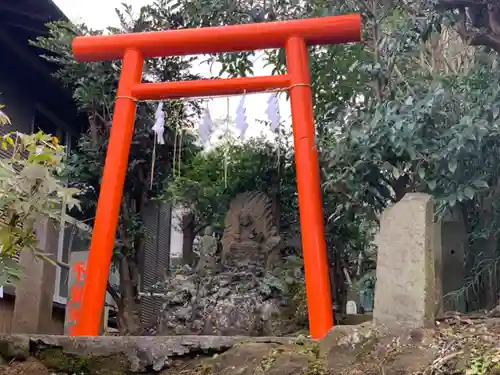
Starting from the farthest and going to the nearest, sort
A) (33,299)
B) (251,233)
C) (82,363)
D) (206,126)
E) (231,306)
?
(251,233), (206,126), (231,306), (33,299), (82,363)

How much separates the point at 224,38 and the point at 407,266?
12.3ft

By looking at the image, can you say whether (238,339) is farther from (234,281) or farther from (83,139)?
(83,139)

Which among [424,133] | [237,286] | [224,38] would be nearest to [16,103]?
[224,38]

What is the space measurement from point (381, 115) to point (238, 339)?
8.04 feet

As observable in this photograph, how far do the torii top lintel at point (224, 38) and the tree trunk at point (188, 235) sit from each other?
3.30 meters

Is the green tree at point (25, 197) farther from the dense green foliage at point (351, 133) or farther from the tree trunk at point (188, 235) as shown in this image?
the tree trunk at point (188, 235)

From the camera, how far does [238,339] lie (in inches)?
214

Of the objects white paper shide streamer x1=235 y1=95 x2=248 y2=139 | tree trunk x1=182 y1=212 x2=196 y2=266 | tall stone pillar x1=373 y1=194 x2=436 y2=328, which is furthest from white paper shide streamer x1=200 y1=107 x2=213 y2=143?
tall stone pillar x1=373 y1=194 x2=436 y2=328

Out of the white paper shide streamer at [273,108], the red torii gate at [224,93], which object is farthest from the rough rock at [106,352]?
the white paper shide streamer at [273,108]

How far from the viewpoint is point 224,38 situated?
7.34 m

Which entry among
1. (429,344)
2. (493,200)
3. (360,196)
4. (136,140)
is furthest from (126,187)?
(429,344)

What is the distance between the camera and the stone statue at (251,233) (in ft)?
27.5

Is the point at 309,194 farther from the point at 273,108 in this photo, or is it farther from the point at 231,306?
the point at 231,306

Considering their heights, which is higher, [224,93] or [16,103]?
[16,103]
